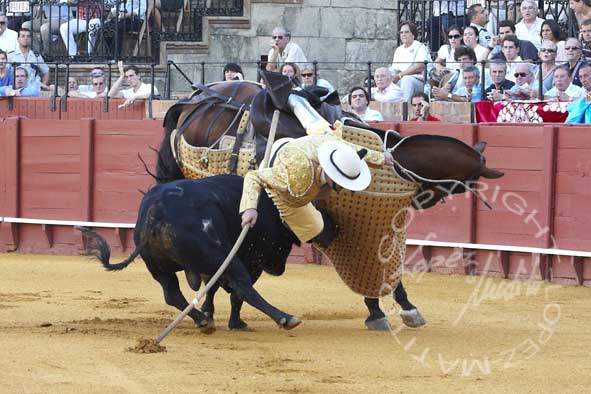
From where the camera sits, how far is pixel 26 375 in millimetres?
6406

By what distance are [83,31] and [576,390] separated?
38.7 ft

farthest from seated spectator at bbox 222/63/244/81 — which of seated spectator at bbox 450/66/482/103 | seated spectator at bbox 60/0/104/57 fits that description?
seated spectator at bbox 60/0/104/57

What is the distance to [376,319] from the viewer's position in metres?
8.44

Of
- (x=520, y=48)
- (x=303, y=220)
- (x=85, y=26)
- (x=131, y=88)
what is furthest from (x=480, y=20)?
(x=303, y=220)

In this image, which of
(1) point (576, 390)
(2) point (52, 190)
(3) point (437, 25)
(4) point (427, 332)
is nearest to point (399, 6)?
(3) point (437, 25)

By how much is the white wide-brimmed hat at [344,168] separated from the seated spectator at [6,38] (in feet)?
32.2

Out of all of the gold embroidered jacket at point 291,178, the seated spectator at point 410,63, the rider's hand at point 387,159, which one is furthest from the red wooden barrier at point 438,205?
the gold embroidered jacket at point 291,178

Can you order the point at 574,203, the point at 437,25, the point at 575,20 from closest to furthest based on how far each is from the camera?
the point at 574,203, the point at 575,20, the point at 437,25

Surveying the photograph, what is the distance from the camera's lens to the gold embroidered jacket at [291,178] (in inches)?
293

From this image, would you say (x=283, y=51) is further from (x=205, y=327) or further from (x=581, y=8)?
(x=205, y=327)

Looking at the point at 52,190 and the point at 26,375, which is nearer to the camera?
the point at 26,375

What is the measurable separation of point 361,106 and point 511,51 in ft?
5.22

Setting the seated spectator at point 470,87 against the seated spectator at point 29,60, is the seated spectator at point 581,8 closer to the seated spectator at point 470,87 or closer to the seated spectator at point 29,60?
the seated spectator at point 470,87

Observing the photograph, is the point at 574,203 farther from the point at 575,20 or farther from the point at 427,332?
the point at 575,20
